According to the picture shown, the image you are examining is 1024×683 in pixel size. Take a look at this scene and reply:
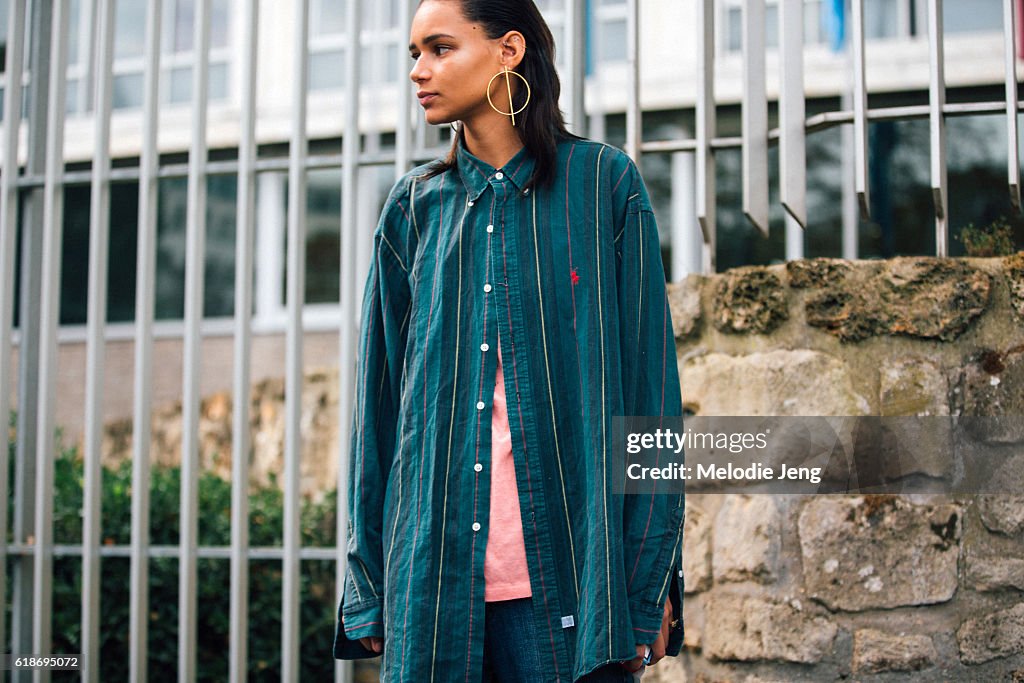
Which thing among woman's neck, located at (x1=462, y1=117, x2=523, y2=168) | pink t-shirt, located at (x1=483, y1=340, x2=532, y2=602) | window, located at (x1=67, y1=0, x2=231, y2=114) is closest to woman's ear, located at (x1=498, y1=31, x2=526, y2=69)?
woman's neck, located at (x1=462, y1=117, x2=523, y2=168)

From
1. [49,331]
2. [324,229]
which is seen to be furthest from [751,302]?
[324,229]

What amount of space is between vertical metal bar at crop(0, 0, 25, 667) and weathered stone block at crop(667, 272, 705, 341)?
2.23m

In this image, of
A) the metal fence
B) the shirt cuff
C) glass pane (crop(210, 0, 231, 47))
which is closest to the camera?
the shirt cuff

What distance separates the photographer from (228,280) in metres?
9.62

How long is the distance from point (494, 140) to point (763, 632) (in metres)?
1.42

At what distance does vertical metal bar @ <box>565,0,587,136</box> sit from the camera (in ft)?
10.5

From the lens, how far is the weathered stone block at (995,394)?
2680 millimetres

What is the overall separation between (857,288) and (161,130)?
322 inches

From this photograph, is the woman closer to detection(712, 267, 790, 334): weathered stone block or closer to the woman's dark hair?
the woman's dark hair

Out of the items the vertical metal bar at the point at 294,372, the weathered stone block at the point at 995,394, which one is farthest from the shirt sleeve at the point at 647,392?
the vertical metal bar at the point at 294,372

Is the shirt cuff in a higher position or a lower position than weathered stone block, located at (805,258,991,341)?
lower

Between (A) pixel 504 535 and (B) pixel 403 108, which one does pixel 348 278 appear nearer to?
(B) pixel 403 108

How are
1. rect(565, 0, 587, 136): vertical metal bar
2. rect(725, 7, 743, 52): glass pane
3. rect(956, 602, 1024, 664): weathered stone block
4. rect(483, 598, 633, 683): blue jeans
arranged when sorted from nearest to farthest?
rect(483, 598, 633, 683): blue jeans, rect(956, 602, 1024, 664): weathered stone block, rect(565, 0, 587, 136): vertical metal bar, rect(725, 7, 743, 52): glass pane

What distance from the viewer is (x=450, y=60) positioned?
2.12 m
